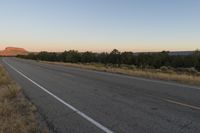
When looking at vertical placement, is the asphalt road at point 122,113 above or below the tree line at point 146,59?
above

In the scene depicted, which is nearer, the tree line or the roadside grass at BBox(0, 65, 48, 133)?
the roadside grass at BBox(0, 65, 48, 133)

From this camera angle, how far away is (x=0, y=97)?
11.4 m

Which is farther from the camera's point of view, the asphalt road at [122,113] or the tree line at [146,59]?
the tree line at [146,59]

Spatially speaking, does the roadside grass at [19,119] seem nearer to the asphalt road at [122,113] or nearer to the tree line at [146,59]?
the asphalt road at [122,113]

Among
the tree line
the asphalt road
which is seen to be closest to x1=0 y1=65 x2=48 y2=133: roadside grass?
the asphalt road

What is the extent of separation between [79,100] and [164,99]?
3.15 m

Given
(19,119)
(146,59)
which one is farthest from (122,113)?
(146,59)

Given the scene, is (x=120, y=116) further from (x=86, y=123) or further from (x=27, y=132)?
(x=27, y=132)

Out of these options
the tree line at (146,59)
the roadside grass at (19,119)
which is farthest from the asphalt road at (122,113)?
the tree line at (146,59)

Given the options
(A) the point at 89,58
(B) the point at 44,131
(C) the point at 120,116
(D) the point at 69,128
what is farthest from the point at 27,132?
(A) the point at 89,58

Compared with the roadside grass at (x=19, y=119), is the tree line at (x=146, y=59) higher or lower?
lower

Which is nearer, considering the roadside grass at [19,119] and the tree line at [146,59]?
the roadside grass at [19,119]

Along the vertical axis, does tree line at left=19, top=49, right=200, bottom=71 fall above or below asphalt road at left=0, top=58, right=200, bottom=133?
below

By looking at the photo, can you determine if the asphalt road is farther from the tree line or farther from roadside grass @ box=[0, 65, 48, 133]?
the tree line
